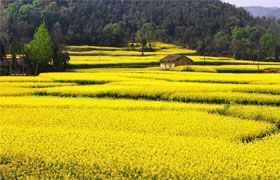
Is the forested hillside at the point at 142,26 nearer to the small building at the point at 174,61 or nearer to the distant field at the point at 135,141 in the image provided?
the small building at the point at 174,61

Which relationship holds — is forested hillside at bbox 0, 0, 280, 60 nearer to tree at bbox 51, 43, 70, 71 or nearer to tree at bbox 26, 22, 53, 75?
tree at bbox 51, 43, 70, 71

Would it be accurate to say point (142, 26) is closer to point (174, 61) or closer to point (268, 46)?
point (268, 46)

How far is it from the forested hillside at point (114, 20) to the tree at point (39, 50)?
53.5 meters

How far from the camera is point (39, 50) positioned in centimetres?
5234

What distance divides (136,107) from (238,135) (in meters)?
8.14

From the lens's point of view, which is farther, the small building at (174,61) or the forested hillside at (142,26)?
the forested hillside at (142,26)

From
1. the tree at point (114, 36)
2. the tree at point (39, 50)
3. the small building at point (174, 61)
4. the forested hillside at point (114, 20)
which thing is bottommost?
the small building at point (174, 61)

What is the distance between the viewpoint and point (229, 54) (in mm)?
106938

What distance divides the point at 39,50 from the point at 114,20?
4435 inches

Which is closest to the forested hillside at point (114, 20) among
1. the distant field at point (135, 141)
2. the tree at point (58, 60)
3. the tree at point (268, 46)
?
the tree at point (268, 46)

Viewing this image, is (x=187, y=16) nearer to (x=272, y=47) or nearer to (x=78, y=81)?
(x=272, y=47)

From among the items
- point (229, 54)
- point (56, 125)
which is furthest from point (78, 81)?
point (229, 54)

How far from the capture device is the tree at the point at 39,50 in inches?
2060

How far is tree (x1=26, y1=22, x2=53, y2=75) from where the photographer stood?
5231 centimetres
